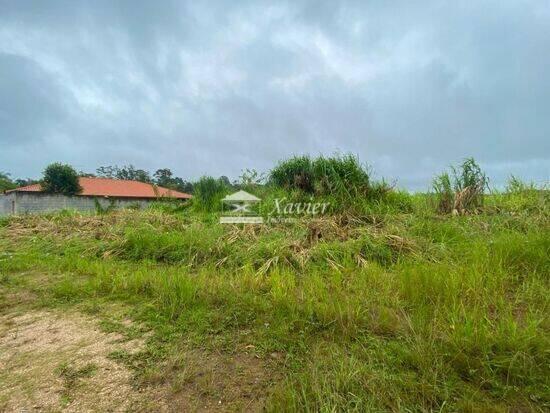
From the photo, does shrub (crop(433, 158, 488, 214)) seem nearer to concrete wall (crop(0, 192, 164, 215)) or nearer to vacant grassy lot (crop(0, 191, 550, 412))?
vacant grassy lot (crop(0, 191, 550, 412))

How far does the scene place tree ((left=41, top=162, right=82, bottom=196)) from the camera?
23.4 metres

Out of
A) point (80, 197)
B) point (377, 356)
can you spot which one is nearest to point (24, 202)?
point (80, 197)

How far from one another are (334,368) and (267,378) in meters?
0.37

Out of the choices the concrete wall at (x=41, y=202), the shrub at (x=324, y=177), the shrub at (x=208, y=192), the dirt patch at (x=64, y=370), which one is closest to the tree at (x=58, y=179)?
the concrete wall at (x=41, y=202)

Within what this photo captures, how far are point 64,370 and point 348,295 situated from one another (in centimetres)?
201

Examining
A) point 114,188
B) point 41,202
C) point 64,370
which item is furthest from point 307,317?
point 114,188

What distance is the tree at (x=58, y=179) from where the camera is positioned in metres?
23.4

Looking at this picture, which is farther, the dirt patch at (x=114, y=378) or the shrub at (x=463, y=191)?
the shrub at (x=463, y=191)

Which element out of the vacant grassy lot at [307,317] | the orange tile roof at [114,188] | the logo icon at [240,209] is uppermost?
the orange tile roof at [114,188]

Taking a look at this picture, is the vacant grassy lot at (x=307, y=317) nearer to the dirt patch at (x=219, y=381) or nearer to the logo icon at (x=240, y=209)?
the dirt patch at (x=219, y=381)

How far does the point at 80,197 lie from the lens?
20875mm

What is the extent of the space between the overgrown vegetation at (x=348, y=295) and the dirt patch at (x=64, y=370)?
14 cm

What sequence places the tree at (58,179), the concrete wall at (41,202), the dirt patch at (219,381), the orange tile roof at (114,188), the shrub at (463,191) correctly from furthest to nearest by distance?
1. the orange tile roof at (114,188)
2. the tree at (58,179)
3. the concrete wall at (41,202)
4. the shrub at (463,191)
5. the dirt patch at (219,381)

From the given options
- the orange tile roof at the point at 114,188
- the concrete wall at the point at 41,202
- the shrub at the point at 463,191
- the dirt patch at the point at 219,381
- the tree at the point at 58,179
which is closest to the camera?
the dirt patch at the point at 219,381
